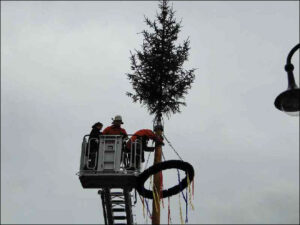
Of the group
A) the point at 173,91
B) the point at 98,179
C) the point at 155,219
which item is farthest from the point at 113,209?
the point at 173,91


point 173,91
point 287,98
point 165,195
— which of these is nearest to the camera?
point 287,98

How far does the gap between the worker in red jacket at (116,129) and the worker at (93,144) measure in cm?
22

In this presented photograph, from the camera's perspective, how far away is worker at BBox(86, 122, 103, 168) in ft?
43.9

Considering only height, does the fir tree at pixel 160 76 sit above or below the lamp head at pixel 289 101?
above

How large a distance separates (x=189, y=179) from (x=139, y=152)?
1.67 metres

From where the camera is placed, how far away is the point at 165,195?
14.2 metres

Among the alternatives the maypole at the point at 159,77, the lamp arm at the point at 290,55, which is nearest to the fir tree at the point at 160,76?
the maypole at the point at 159,77

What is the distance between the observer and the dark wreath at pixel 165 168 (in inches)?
510

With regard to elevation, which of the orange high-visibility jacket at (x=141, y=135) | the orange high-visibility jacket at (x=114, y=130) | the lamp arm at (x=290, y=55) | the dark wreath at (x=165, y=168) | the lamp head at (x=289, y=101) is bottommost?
the dark wreath at (x=165, y=168)

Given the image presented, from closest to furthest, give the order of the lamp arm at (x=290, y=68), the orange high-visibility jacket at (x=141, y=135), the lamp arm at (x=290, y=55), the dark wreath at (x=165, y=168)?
the lamp arm at (x=290, y=68)
the lamp arm at (x=290, y=55)
the dark wreath at (x=165, y=168)
the orange high-visibility jacket at (x=141, y=135)

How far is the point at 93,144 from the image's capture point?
44.4ft

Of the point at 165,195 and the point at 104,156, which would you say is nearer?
the point at 104,156

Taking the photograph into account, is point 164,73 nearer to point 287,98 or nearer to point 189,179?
point 189,179

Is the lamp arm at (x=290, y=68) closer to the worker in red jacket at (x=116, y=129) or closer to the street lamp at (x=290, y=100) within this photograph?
the street lamp at (x=290, y=100)
